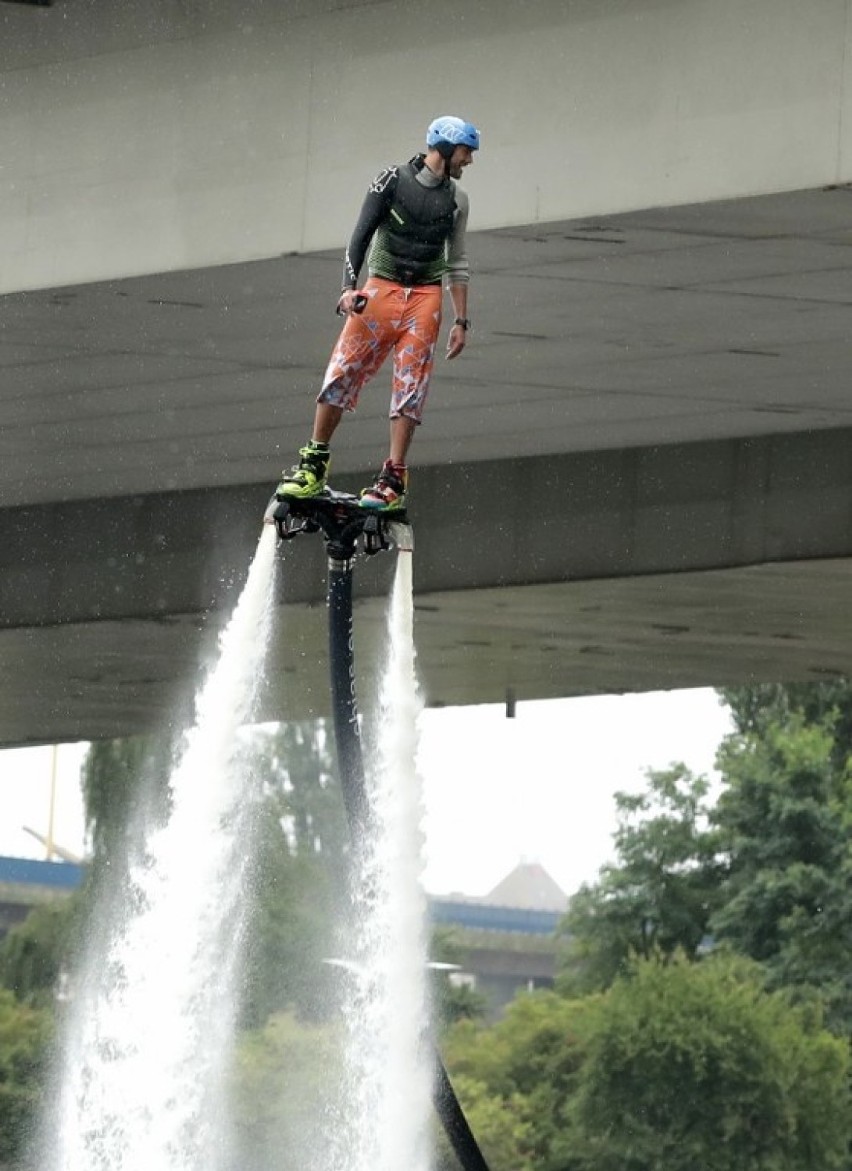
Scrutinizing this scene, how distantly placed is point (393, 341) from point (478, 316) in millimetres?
6363

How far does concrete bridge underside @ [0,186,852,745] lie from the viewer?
19609 mm

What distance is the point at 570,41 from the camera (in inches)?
695

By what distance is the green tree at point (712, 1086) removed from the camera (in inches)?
2403

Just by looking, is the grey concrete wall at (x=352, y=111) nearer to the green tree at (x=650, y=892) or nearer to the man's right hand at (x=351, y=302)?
the man's right hand at (x=351, y=302)

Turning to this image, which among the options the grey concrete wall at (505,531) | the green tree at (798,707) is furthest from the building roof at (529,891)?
the grey concrete wall at (505,531)

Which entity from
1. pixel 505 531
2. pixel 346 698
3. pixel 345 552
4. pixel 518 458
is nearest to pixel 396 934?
pixel 346 698

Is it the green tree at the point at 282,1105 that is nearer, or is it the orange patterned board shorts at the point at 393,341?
the orange patterned board shorts at the point at 393,341

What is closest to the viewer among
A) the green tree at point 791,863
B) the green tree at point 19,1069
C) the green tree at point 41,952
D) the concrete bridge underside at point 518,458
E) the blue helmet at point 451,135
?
the blue helmet at point 451,135

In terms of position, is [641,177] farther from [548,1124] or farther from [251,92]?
[548,1124]

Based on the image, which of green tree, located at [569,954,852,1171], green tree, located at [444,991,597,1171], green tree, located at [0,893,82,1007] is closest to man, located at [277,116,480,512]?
green tree, located at [569,954,852,1171]

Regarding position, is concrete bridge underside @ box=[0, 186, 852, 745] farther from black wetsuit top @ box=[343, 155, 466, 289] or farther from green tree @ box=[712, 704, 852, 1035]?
green tree @ box=[712, 704, 852, 1035]

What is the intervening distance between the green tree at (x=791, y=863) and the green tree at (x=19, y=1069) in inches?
690

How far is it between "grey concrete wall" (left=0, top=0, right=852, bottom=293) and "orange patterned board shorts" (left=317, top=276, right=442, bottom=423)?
3.45 m

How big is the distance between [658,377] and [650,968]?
44.8m
